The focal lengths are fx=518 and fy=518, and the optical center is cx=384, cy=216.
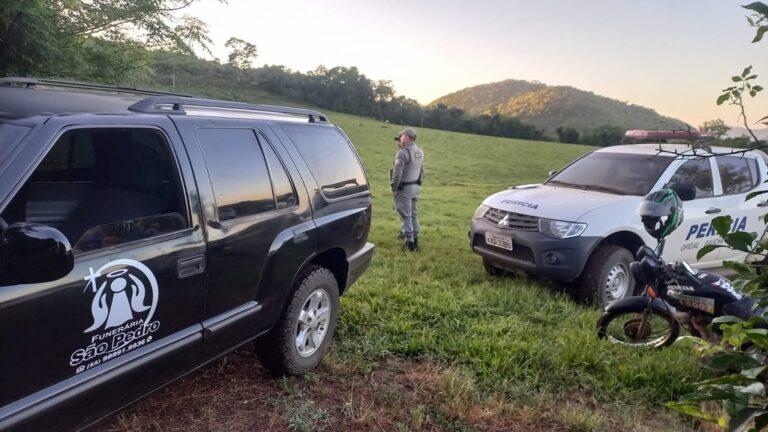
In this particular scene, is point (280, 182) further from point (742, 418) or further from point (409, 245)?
point (409, 245)

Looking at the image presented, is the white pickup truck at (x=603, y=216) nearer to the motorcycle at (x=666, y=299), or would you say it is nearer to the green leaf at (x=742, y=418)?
the motorcycle at (x=666, y=299)

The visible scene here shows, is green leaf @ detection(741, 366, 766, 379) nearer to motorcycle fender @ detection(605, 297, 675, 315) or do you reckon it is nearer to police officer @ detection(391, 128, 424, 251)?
motorcycle fender @ detection(605, 297, 675, 315)

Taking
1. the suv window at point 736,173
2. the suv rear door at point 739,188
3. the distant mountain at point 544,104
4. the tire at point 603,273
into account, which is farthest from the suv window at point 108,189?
→ the distant mountain at point 544,104

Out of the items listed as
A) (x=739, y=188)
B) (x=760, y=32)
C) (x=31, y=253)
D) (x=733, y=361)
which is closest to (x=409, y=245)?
(x=739, y=188)

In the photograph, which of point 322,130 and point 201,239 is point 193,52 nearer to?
point 322,130

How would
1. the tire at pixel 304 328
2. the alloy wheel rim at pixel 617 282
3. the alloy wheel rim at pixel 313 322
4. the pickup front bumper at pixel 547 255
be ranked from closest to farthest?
the tire at pixel 304 328
the alloy wheel rim at pixel 313 322
the pickup front bumper at pixel 547 255
the alloy wheel rim at pixel 617 282

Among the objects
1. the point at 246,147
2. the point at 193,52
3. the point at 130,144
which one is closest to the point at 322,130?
the point at 246,147

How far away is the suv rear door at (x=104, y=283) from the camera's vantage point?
1825 mm

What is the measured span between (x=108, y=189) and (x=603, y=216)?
4.37 meters

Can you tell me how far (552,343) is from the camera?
411 cm

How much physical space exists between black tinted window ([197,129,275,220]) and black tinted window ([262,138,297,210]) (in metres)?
0.06

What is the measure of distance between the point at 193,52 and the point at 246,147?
4.12 meters

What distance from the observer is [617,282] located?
5.41 metres

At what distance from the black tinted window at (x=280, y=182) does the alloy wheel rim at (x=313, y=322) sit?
2.16 ft
